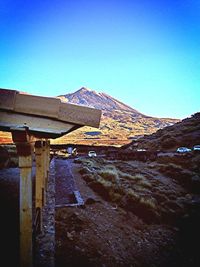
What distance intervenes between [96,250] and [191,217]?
225 inches

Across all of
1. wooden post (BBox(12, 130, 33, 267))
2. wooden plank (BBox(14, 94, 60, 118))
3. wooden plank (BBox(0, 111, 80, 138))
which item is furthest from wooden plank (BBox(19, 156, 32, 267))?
wooden plank (BBox(14, 94, 60, 118))

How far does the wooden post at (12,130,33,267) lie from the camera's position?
2.85 meters

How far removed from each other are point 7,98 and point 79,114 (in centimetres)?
82

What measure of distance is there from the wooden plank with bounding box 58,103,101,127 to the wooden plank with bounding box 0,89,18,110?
0.55 metres

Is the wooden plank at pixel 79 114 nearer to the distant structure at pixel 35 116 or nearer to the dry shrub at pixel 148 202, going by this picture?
the distant structure at pixel 35 116

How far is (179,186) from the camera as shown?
1675 centimetres

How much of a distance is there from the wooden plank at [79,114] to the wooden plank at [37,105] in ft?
0.32

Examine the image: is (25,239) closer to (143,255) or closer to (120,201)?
(143,255)

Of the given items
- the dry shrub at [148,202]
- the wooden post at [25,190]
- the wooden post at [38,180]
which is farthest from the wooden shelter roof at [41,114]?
the dry shrub at [148,202]

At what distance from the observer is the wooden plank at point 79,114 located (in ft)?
8.62

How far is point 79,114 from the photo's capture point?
8.73ft

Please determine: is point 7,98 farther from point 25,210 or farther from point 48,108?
point 25,210

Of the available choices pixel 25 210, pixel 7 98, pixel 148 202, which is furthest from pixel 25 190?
pixel 148 202

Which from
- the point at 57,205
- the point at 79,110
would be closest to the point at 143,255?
the point at 57,205
